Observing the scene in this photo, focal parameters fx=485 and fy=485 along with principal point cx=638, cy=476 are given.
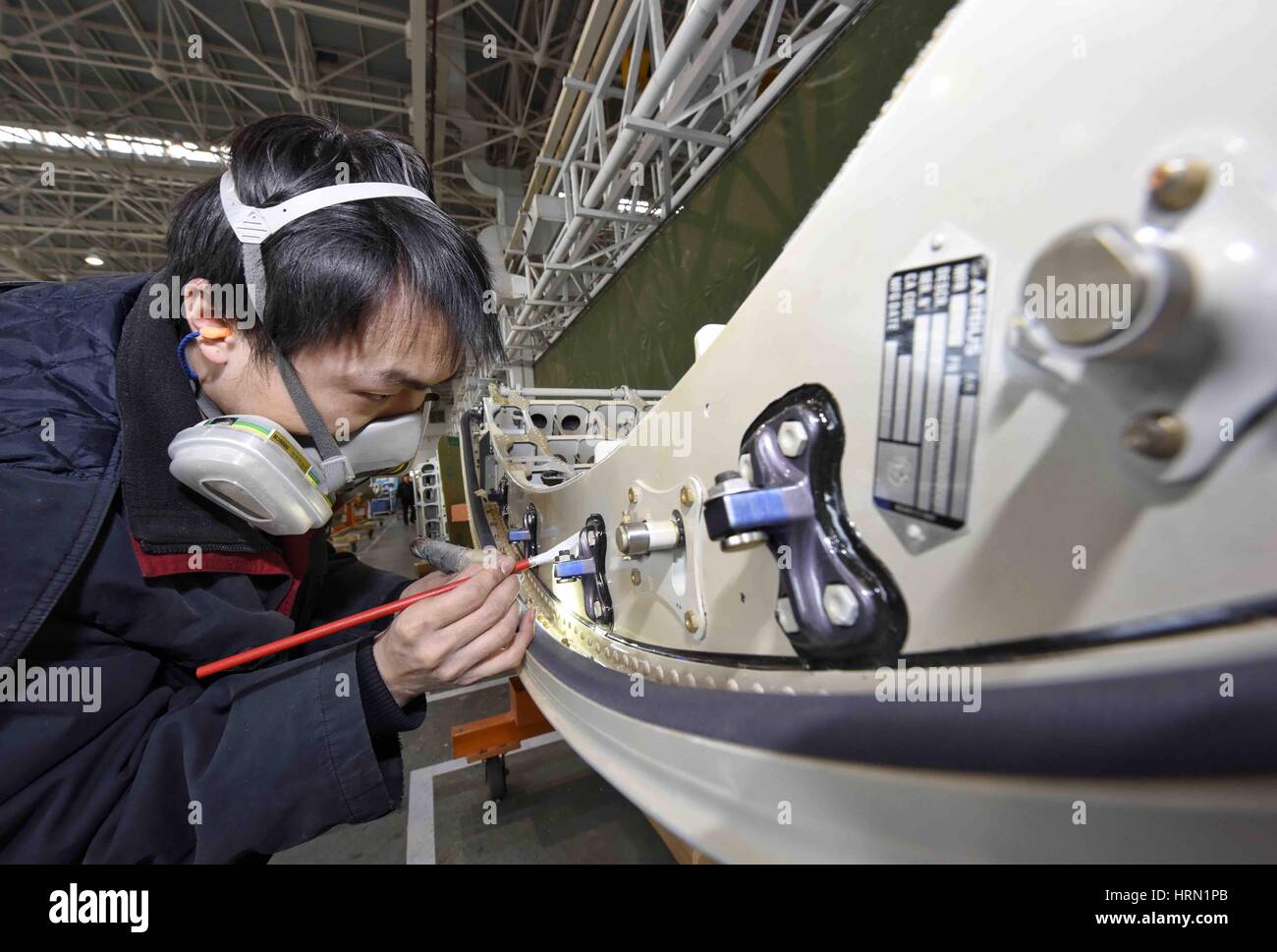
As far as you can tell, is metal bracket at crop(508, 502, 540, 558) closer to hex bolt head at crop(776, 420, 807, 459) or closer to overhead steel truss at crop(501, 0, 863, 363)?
hex bolt head at crop(776, 420, 807, 459)

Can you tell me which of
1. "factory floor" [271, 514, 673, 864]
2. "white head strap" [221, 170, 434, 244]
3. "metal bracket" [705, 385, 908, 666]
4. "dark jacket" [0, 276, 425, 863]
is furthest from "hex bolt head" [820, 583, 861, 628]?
"factory floor" [271, 514, 673, 864]

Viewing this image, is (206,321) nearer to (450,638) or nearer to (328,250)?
(328,250)

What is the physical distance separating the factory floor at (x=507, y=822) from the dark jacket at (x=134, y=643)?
1086mm

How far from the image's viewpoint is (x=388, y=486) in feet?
35.3

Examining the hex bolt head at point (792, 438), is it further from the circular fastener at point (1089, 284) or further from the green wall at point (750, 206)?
the green wall at point (750, 206)

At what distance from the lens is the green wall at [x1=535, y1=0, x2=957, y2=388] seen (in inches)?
84.0

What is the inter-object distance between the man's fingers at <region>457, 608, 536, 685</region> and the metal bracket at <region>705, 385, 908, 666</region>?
1.96 ft

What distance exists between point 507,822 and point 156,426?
64.9 inches

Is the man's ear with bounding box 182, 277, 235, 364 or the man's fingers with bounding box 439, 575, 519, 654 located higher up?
the man's ear with bounding box 182, 277, 235, 364

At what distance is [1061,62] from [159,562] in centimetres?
106

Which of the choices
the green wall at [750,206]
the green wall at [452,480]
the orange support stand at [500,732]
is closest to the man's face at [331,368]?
the orange support stand at [500,732]

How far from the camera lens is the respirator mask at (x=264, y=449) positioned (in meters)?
0.66

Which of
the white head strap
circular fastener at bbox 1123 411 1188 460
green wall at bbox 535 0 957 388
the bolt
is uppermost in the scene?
green wall at bbox 535 0 957 388
